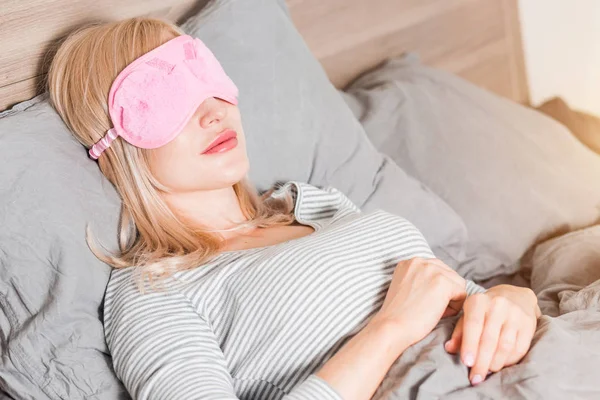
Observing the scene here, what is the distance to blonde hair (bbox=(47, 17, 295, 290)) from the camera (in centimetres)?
129

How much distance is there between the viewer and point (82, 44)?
1.34m

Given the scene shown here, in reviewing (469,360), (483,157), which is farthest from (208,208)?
(483,157)

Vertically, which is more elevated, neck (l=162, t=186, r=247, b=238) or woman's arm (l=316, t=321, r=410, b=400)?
neck (l=162, t=186, r=247, b=238)

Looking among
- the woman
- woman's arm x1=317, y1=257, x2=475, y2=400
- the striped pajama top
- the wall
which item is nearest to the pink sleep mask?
the woman

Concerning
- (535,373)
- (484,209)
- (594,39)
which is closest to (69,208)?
(535,373)

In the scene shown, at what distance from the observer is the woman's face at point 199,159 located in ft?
4.28

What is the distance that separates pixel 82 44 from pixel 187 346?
0.56 m

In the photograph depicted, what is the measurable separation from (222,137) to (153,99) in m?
0.14

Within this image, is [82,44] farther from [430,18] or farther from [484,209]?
[430,18]

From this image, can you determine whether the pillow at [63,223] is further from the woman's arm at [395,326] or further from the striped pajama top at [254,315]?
the woman's arm at [395,326]

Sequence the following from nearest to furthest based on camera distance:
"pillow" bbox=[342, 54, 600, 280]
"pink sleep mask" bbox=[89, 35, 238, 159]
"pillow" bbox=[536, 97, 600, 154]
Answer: "pink sleep mask" bbox=[89, 35, 238, 159]
"pillow" bbox=[342, 54, 600, 280]
"pillow" bbox=[536, 97, 600, 154]

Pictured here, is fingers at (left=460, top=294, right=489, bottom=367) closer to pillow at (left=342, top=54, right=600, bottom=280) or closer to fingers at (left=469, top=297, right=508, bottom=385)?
fingers at (left=469, top=297, right=508, bottom=385)

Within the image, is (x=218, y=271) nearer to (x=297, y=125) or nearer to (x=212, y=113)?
(x=212, y=113)

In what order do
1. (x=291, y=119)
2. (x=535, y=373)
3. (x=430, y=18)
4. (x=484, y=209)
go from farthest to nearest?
(x=430, y=18) < (x=484, y=209) < (x=291, y=119) < (x=535, y=373)
